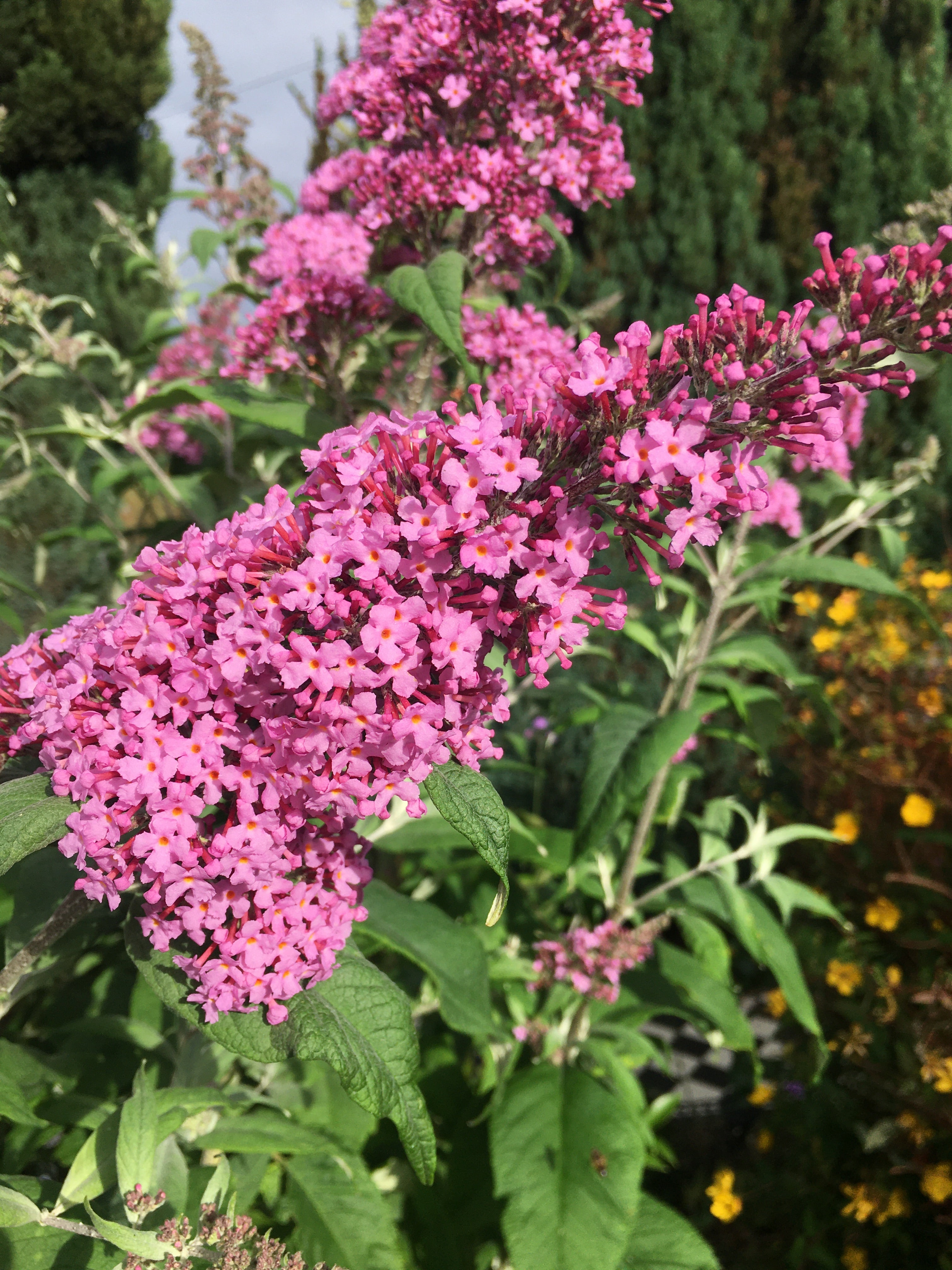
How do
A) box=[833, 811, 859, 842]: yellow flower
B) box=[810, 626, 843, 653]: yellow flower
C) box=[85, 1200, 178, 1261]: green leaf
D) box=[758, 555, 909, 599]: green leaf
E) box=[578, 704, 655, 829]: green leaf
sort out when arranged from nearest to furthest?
box=[85, 1200, 178, 1261]: green leaf, box=[578, 704, 655, 829]: green leaf, box=[758, 555, 909, 599]: green leaf, box=[833, 811, 859, 842]: yellow flower, box=[810, 626, 843, 653]: yellow flower

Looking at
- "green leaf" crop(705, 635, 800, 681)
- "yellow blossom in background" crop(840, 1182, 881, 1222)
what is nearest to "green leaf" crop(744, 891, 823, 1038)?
"green leaf" crop(705, 635, 800, 681)

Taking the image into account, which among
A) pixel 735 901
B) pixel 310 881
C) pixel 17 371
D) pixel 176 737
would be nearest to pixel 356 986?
pixel 310 881

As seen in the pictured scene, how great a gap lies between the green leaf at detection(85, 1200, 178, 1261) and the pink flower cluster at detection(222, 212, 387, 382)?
5.74ft

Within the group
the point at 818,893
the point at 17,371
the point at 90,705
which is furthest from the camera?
the point at 818,893

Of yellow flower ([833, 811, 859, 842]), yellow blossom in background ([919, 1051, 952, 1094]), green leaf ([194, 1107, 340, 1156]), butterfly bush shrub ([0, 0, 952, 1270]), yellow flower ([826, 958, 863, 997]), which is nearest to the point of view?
butterfly bush shrub ([0, 0, 952, 1270])

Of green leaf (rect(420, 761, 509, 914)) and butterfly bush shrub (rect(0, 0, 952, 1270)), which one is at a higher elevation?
butterfly bush shrub (rect(0, 0, 952, 1270))

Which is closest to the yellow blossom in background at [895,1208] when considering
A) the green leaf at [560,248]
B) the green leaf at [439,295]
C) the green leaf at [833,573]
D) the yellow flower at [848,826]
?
the yellow flower at [848,826]

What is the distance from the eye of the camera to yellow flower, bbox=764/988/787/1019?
3.57 meters

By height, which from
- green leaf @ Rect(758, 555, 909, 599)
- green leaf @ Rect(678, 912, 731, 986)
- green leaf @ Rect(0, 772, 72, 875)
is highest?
green leaf @ Rect(0, 772, 72, 875)

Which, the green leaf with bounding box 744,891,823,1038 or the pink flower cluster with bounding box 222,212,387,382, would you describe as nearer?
the pink flower cluster with bounding box 222,212,387,382

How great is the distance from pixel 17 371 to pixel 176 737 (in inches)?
70.0

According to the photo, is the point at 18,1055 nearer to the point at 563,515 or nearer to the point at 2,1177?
the point at 2,1177

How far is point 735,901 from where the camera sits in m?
2.41

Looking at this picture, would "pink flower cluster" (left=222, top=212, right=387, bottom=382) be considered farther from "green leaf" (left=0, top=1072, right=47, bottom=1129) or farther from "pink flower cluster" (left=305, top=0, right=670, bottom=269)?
"green leaf" (left=0, top=1072, right=47, bottom=1129)
